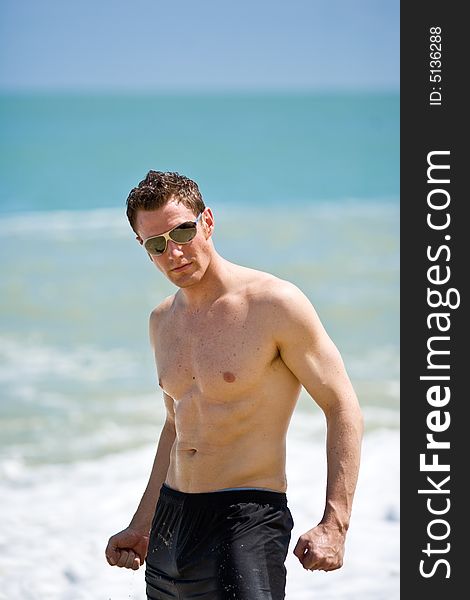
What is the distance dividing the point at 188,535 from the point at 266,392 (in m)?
0.36

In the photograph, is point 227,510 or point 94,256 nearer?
point 227,510

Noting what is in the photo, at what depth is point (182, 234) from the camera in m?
2.70

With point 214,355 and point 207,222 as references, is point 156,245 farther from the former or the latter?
point 214,355

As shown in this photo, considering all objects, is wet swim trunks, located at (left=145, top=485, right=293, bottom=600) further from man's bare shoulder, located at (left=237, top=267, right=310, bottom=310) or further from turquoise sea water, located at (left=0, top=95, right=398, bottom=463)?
turquoise sea water, located at (left=0, top=95, right=398, bottom=463)

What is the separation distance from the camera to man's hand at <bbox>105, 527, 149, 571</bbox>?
115 inches

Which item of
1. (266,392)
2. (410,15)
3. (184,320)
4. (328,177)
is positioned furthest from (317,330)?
(328,177)

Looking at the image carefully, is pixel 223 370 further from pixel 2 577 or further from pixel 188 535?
pixel 2 577

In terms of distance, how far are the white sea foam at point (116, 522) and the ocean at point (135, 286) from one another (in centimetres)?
2

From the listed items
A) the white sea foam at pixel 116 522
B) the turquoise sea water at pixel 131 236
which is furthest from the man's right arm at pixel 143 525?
the turquoise sea water at pixel 131 236

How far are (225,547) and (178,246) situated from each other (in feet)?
2.20

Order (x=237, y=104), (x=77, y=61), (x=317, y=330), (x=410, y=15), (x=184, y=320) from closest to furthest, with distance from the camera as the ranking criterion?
(x=317, y=330) < (x=184, y=320) < (x=410, y=15) < (x=77, y=61) < (x=237, y=104)

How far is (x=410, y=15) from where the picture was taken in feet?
16.2

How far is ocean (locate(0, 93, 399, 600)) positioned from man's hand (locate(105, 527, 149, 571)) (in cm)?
281

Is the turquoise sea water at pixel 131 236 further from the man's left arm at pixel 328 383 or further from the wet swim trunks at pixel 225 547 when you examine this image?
the man's left arm at pixel 328 383
